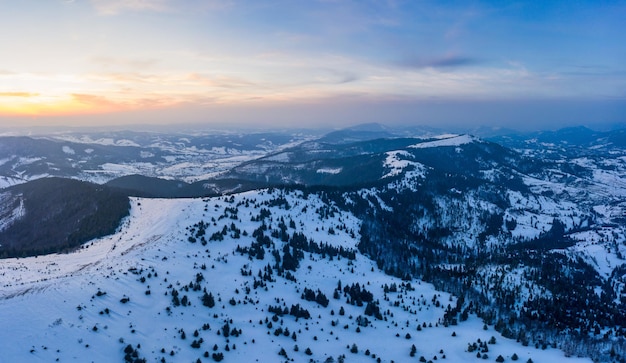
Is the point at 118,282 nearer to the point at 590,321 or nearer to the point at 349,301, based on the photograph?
the point at 349,301

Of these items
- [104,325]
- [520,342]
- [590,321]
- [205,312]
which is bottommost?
[590,321]

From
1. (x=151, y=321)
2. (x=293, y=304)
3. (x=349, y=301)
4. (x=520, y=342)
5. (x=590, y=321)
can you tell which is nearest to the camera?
(x=151, y=321)

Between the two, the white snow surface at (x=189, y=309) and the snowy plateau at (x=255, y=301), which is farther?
the snowy plateau at (x=255, y=301)

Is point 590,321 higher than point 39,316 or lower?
lower

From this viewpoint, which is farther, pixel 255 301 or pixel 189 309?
pixel 255 301

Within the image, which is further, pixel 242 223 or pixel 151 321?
pixel 242 223

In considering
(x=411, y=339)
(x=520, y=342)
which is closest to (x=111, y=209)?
(x=411, y=339)

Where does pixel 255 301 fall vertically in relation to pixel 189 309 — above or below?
→ below

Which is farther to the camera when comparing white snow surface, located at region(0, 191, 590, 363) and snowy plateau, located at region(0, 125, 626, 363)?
snowy plateau, located at region(0, 125, 626, 363)
